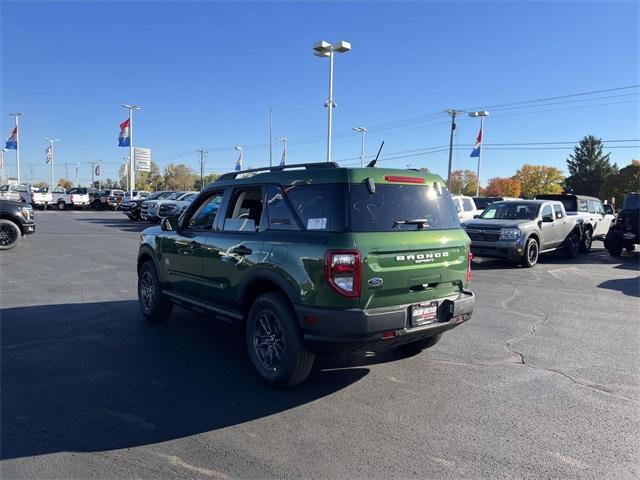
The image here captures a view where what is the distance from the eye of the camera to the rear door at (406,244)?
387 cm

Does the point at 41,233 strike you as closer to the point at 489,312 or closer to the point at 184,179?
the point at 489,312

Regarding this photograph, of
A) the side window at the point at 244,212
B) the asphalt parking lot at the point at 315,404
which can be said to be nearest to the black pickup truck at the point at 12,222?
the asphalt parking lot at the point at 315,404

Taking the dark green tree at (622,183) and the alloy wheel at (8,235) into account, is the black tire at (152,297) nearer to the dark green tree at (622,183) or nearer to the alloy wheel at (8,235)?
the alloy wheel at (8,235)

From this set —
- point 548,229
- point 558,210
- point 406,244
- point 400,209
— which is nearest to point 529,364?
point 406,244

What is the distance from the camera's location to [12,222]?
45.2 feet

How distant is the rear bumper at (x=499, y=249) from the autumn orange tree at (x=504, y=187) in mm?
95058

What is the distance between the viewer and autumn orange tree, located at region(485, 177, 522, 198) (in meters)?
101

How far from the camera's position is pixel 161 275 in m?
6.22

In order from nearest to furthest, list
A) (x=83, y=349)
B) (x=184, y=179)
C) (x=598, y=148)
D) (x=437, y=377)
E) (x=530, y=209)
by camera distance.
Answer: (x=437, y=377)
(x=83, y=349)
(x=530, y=209)
(x=598, y=148)
(x=184, y=179)

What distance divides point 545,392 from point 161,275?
15.5ft

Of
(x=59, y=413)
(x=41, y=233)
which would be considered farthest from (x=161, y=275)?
(x=41, y=233)

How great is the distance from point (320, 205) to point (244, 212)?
3.98 ft

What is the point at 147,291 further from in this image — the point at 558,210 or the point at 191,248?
the point at 558,210

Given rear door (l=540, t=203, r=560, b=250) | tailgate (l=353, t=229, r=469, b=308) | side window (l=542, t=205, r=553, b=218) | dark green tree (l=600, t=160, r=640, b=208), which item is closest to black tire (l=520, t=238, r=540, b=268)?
rear door (l=540, t=203, r=560, b=250)
